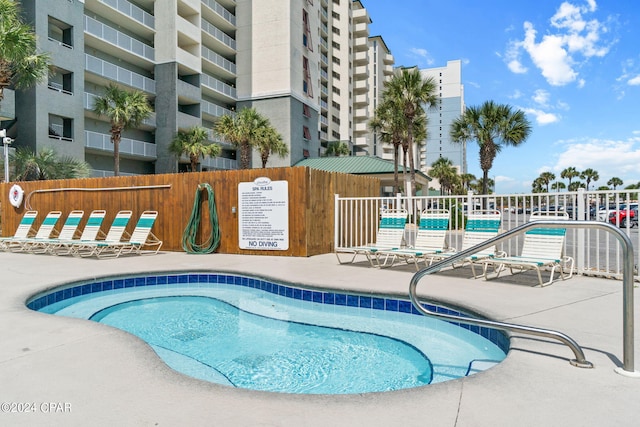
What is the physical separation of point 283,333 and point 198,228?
22.5 ft

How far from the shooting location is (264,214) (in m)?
10.4

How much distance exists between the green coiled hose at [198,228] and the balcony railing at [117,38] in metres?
18.9

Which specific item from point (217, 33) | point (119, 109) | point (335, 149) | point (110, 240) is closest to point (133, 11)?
point (217, 33)

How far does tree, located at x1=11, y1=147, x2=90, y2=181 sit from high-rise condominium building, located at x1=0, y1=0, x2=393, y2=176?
1.64m

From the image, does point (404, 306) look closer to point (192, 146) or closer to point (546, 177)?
point (192, 146)

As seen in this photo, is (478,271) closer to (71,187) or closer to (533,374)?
(533,374)

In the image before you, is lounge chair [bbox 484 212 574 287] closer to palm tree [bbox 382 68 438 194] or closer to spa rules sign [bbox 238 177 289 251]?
spa rules sign [bbox 238 177 289 251]

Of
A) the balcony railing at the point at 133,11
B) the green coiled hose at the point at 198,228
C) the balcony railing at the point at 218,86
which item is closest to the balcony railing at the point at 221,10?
the balcony railing at the point at 133,11

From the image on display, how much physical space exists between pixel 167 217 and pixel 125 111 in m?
13.1

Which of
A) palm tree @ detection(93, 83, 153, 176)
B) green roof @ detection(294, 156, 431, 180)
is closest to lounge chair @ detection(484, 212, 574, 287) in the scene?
palm tree @ detection(93, 83, 153, 176)

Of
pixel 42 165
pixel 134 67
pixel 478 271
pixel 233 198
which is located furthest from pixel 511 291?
pixel 134 67

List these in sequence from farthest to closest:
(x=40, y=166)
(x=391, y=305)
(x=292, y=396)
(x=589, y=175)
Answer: (x=589, y=175), (x=40, y=166), (x=391, y=305), (x=292, y=396)

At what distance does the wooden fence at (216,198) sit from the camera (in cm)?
1005

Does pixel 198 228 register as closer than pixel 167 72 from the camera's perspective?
Yes
